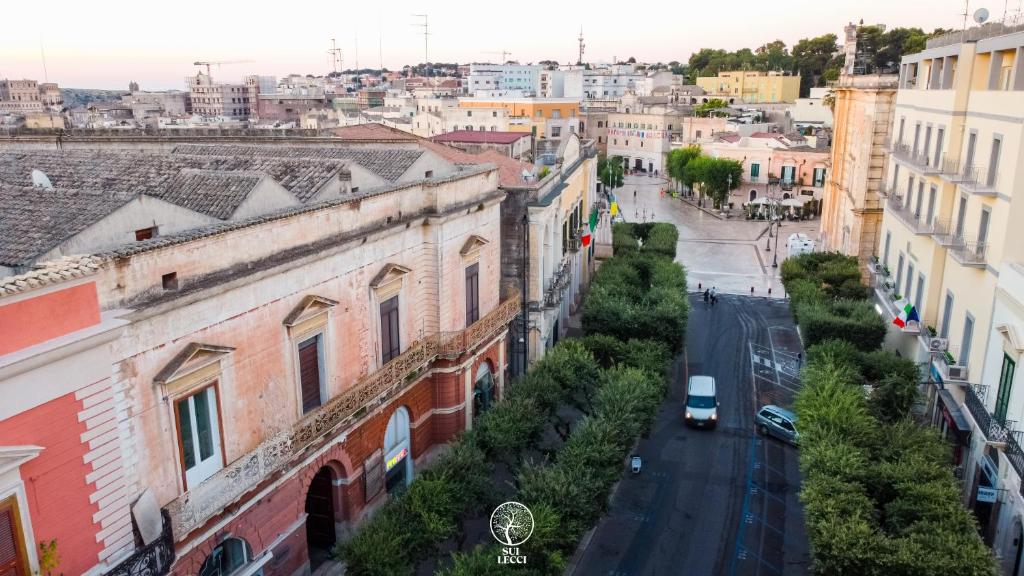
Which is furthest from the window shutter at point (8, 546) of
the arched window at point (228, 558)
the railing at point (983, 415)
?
the railing at point (983, 415)

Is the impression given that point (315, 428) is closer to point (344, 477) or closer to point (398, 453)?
point (344, 477)

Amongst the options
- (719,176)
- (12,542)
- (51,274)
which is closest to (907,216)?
(51,274)

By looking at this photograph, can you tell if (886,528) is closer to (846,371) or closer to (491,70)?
(846,371)

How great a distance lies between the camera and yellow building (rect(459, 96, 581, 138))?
79062mm

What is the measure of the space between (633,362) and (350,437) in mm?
11025

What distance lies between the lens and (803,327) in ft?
94.5

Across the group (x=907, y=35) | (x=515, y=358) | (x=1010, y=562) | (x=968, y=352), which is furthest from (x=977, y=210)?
(x=907, y=35)

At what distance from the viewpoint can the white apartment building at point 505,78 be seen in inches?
5969

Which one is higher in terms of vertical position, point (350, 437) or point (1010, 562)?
point (350, 437)

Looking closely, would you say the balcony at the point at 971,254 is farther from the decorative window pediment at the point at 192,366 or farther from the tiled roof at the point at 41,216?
the tiled roof at the point at 41,216

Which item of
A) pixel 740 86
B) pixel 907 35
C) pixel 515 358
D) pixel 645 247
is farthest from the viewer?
pixel 740 86

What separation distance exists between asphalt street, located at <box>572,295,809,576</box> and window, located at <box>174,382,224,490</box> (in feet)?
30.2

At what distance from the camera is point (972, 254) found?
21.8 m

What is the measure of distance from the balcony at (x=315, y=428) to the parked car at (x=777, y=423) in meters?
10.00
